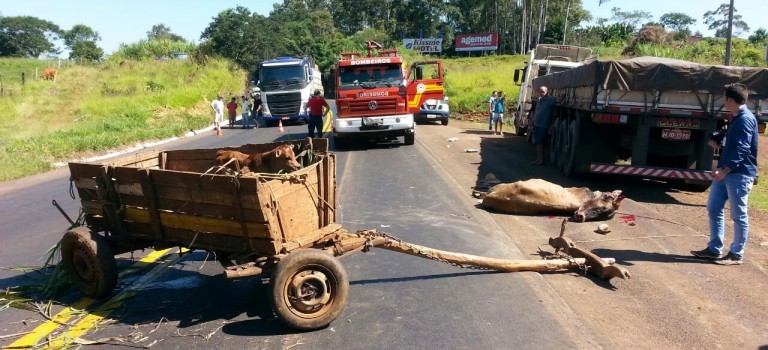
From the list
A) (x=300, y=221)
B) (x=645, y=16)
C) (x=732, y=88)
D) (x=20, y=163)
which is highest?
(x=645, y=16)

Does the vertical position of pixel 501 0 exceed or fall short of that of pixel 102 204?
it exceeds it

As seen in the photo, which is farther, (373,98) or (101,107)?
(101,107)

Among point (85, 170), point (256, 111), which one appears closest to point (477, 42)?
point (256, 111)

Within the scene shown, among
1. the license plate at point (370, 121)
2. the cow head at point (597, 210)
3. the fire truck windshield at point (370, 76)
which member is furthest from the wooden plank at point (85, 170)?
the fire truck windshield at point (370, 76)

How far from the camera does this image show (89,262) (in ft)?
15.2

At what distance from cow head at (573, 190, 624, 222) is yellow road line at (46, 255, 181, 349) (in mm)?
5126

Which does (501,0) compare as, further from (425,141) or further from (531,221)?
(531,221)

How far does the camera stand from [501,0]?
73375mm

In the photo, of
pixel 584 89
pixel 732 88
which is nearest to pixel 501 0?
pixel 584 89

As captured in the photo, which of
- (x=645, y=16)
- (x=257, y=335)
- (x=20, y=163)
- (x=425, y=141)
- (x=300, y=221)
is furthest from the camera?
(x=645, y=16)

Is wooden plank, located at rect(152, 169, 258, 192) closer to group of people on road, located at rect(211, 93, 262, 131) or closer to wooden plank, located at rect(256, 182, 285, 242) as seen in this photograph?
wooden plank, located at rect(256, 182, 285, 242)

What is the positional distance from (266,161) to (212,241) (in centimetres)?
103

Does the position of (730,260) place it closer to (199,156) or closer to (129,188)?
(199,156)

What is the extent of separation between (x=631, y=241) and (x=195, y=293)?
15.9ft
